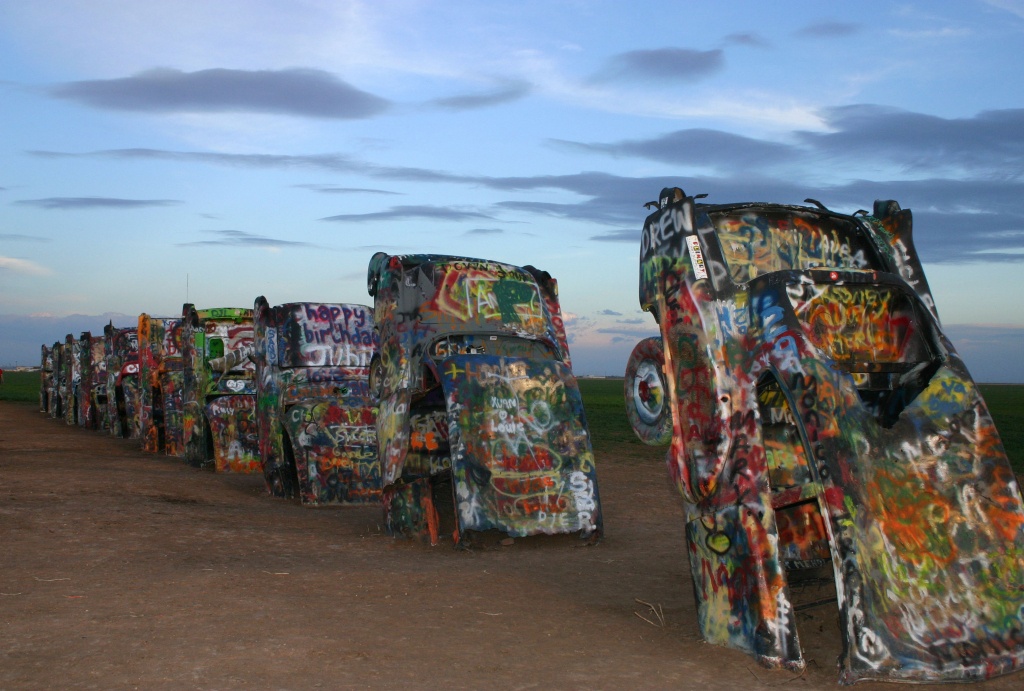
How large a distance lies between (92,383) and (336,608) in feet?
80.7

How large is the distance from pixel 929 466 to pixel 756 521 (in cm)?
99

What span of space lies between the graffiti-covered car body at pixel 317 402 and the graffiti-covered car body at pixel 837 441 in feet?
22.8

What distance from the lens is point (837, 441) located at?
217 inches

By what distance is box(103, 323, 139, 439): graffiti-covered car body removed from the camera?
2441 centimetres

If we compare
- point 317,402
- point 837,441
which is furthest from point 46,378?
point 837,441

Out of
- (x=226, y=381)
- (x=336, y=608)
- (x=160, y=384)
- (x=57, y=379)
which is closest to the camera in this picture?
(x=336, y=608)

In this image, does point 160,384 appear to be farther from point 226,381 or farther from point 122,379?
point 122,379

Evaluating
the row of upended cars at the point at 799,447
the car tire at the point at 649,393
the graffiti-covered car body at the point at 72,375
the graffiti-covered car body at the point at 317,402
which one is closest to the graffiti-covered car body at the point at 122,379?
the graffiti-covered car body at the point at 72,375

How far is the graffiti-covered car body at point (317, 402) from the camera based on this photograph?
501 inches

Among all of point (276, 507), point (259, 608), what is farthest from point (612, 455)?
point (259, 608)

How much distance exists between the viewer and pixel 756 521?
5641 mm

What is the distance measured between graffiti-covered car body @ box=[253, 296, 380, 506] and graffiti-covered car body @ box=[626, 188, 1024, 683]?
A: 6.94 meters

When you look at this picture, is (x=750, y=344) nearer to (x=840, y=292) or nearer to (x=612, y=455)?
(x=840, y=292)

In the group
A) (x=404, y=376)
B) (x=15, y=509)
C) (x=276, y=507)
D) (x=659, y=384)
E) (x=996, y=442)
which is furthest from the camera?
(x=276, y=507)
